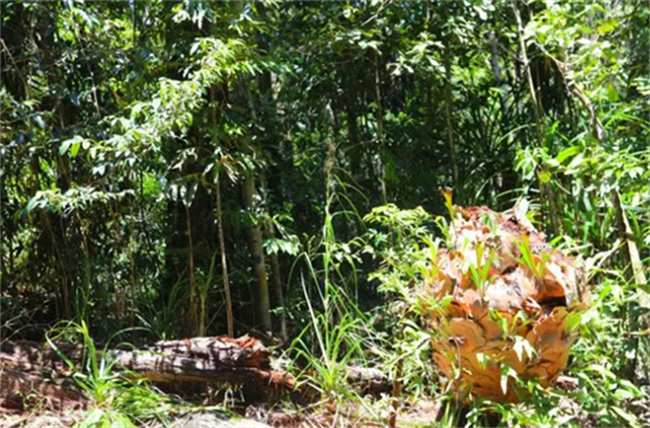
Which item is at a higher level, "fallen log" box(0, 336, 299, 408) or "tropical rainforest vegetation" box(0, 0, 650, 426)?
"tropical rainforest vegetation" box(0, 0, 650, 426)

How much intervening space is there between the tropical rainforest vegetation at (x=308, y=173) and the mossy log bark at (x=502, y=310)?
0.07 metres

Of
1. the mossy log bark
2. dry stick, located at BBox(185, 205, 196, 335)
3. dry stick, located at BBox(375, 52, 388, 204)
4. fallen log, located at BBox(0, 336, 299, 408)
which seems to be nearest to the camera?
the mossy log bark

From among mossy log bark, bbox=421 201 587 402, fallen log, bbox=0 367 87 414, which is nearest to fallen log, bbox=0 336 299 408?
Answer: fallen log, bbox=0 367 87 414

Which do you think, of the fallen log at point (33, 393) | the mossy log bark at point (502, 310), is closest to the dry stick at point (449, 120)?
the mossy log bark at point (502, 310)

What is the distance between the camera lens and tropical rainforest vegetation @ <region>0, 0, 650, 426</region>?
2338 millimetres

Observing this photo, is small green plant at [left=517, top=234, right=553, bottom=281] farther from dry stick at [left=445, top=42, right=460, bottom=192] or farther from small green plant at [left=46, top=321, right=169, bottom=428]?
dry stick at [left=445, top=42, right=460, bottom=192]

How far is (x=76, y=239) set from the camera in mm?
3391

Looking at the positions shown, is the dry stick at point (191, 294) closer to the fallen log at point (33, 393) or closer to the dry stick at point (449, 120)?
the fallen log at point (33, 393)

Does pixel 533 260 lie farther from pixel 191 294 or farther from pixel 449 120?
pixel 449 120

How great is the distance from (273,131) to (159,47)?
2.31 feet

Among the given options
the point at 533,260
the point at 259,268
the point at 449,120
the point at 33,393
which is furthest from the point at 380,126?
the point at 33,393

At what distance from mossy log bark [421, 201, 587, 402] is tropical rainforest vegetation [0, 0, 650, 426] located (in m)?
0.07

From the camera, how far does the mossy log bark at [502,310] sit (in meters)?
1.84

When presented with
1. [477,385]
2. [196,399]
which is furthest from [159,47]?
[477,385]
